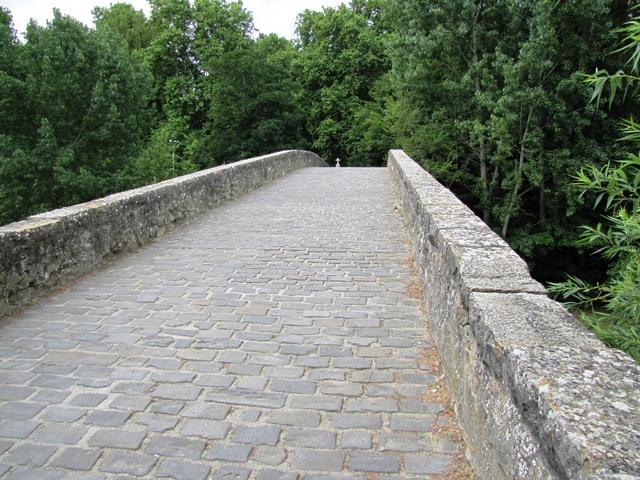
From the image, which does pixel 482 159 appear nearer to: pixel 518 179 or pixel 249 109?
pixel 518 179

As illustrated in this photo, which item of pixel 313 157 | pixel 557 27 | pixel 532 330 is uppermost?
pixel 557 27

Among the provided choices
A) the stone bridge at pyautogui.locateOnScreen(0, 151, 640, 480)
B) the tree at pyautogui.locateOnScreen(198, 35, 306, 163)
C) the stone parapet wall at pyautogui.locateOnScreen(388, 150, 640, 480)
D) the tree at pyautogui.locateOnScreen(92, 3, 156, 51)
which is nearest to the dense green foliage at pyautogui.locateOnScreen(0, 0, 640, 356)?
the tree at pyautogui.locateOnScreen(198, 35, 306, 163)

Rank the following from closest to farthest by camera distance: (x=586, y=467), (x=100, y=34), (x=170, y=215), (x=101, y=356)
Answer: (x=586, y=467), (x=101, y=356), (x=170, y=215), (x=100, y=34)

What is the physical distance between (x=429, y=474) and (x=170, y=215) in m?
6.52

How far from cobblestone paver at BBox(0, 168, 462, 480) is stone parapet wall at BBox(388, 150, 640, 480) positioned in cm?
42

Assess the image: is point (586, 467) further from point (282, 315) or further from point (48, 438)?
point (282, 315)

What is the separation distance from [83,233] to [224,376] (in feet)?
10.6

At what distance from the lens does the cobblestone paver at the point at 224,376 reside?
258cm

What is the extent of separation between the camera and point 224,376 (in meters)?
3.42

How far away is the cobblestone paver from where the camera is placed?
2576 millimetres

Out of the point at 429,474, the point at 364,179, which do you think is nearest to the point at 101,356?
the point at 429,474

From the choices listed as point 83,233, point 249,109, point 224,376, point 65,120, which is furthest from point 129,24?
point 224,376

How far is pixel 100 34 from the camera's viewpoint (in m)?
25.5

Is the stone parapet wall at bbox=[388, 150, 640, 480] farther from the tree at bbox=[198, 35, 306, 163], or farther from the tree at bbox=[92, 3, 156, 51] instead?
the tree at bbox=[92, 3, 156, 51]
